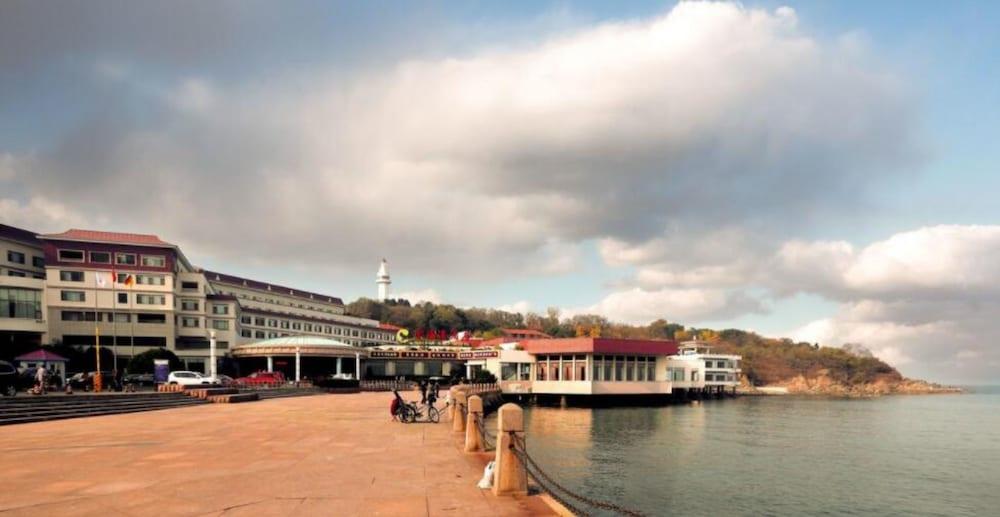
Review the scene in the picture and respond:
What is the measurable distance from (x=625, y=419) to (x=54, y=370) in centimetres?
5220

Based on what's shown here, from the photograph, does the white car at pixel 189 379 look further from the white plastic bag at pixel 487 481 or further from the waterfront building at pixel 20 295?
the white plastic bag at pixel 487 481

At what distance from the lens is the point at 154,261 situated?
255 ft

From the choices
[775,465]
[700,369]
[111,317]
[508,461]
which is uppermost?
[508,461]

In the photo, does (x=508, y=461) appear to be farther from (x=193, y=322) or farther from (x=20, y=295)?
(x=193, y=322)

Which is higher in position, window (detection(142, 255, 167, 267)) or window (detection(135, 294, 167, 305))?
window (detection(142, 255, 167, 267))

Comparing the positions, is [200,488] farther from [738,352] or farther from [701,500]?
[738,352]

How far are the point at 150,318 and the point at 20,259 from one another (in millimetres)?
15563

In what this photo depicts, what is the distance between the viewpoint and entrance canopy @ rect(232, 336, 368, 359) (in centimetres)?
8162


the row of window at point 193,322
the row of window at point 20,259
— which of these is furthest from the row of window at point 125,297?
the row of window at point 20,259

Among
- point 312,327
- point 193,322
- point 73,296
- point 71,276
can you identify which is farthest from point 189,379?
point 312,327

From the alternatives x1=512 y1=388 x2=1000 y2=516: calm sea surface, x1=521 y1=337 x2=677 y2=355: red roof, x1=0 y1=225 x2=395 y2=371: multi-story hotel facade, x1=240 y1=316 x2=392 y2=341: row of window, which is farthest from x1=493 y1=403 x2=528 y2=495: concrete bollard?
x1=240 y1=316 x2=392 y2=341: row of window

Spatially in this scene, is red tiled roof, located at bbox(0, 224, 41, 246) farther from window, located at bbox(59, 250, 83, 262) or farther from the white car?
the white car

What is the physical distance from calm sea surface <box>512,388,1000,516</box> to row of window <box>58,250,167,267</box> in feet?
178

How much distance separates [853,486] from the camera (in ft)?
87.7
